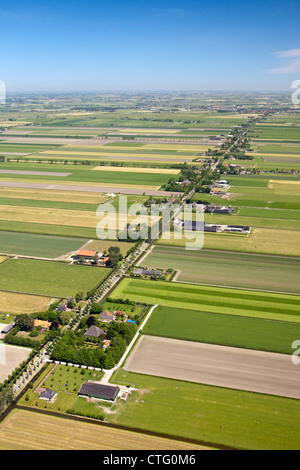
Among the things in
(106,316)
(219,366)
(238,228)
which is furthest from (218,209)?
(219,366)

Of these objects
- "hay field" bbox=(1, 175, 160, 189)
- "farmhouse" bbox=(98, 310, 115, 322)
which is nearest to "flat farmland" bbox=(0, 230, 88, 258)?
"farmhouse" bbox=(98, 310, 115, 322)

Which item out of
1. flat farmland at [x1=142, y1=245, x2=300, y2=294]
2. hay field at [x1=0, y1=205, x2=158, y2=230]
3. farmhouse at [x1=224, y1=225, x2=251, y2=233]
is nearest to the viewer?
flat farmland at [x1=142, y1=245, x2=300, y2=294]

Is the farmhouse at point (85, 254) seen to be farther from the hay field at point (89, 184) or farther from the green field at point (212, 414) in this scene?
the hay field at point (89, 184)

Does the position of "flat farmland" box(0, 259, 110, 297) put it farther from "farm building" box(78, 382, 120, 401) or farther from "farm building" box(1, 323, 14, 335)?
"farm building" box(78, 382, 120, 401)

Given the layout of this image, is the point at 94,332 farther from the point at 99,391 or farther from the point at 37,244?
the point at 37,244

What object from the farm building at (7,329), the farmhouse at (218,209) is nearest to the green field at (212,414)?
the farm building at (7,329)
